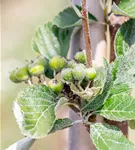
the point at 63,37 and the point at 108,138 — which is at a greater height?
the point at 63,37

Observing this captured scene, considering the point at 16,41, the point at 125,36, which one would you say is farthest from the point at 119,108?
the point at 16,41

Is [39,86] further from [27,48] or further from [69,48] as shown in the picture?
[27,48]

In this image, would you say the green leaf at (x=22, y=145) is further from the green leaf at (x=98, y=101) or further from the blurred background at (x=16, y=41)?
the blurred background at (x=16, y=41)

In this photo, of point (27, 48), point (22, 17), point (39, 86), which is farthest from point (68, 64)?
point (22, 17)

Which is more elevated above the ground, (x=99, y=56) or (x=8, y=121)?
(x=99, y=56)

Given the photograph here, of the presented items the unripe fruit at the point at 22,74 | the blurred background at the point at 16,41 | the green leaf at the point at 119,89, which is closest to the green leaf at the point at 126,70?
the green leaf at the point at 119,89

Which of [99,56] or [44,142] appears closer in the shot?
[99,56]

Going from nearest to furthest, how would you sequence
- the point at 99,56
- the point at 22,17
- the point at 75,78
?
the point at 75,78 → the point at 99,56 → the point at 22,17

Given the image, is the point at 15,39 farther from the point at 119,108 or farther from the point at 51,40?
the point at 119,108
